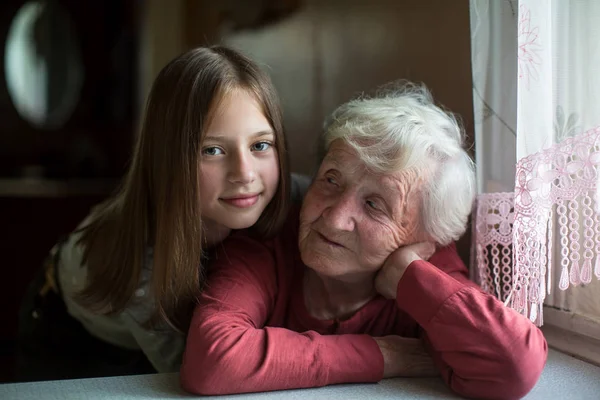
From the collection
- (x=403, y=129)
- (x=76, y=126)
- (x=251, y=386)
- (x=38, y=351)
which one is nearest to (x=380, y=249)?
(x=403, y=129)

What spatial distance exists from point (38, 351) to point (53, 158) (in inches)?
94.0

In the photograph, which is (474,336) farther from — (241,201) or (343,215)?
(241,201)

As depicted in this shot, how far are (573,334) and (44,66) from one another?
3.64 metres

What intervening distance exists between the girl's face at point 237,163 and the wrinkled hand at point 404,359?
39 centimetres

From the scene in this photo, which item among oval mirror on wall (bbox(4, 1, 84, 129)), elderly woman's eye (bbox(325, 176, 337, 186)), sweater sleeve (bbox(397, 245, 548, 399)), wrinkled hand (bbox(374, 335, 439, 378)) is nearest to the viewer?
sweater sleeve (bbox(397, 245, 548, 399))

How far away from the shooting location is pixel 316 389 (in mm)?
1192

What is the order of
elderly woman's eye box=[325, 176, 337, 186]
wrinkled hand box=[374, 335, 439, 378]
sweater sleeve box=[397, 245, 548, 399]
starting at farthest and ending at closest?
elderly woman's eye box=[325, 176, 337, 186]
wrinkled hand box=[374, 335, 439, 378]
sweater sleeve box=[397, 245, 548, 399]

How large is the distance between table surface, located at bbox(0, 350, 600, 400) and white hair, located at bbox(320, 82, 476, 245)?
32 cm

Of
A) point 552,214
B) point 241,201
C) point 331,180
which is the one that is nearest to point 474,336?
point 552,214

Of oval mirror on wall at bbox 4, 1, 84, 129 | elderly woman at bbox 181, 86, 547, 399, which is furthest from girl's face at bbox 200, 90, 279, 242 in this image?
oval mirror on wall at bbox 4, 1, 84, 129

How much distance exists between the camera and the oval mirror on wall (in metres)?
3.99

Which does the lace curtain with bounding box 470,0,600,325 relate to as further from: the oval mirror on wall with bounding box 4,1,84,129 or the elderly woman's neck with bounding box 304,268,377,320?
the oval mirror on wall with bounding box 4,1,84,129

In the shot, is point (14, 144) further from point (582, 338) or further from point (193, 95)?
point (582, 338)

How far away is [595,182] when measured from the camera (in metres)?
1.10
